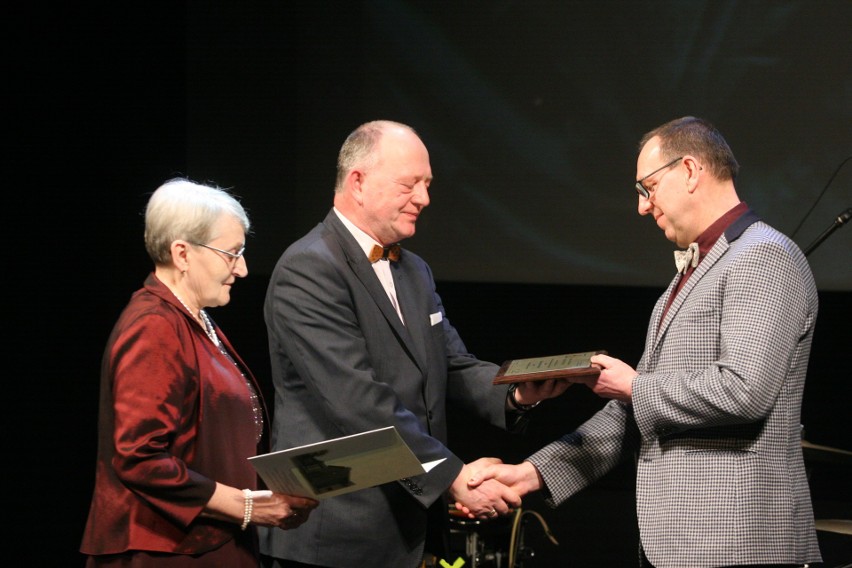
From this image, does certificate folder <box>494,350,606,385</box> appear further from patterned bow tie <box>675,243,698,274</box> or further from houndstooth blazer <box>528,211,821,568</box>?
patterned bow tie <box>675,243,698,274</box>

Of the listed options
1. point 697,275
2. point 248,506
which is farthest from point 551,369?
point 248,506

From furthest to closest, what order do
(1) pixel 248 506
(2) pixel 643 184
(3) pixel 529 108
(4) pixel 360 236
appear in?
(3) pixel 529 108
(4) pixel 360 236
(2) pixel 643 184
(1) pixel 248 506

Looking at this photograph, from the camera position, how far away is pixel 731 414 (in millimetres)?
2039

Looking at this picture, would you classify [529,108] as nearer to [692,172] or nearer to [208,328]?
[692,172]

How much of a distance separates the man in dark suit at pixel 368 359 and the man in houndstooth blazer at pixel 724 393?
20.9 inches

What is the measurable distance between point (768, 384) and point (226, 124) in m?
4.59

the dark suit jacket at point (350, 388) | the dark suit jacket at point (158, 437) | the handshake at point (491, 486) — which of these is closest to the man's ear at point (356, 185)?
the dark suit jacket at point (350, 388)

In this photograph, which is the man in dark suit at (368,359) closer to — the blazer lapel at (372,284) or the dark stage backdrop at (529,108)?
the blazer lapel at (372,284)

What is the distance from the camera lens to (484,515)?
8.86 ft

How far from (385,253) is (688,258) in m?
0.84

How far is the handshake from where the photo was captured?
2648 millimetres

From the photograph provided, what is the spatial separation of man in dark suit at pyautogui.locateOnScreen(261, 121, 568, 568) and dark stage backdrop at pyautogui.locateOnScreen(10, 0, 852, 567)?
87.7 inches

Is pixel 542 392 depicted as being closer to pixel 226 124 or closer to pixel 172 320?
pixel 172 320

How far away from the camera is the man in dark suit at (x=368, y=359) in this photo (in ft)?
8.00
